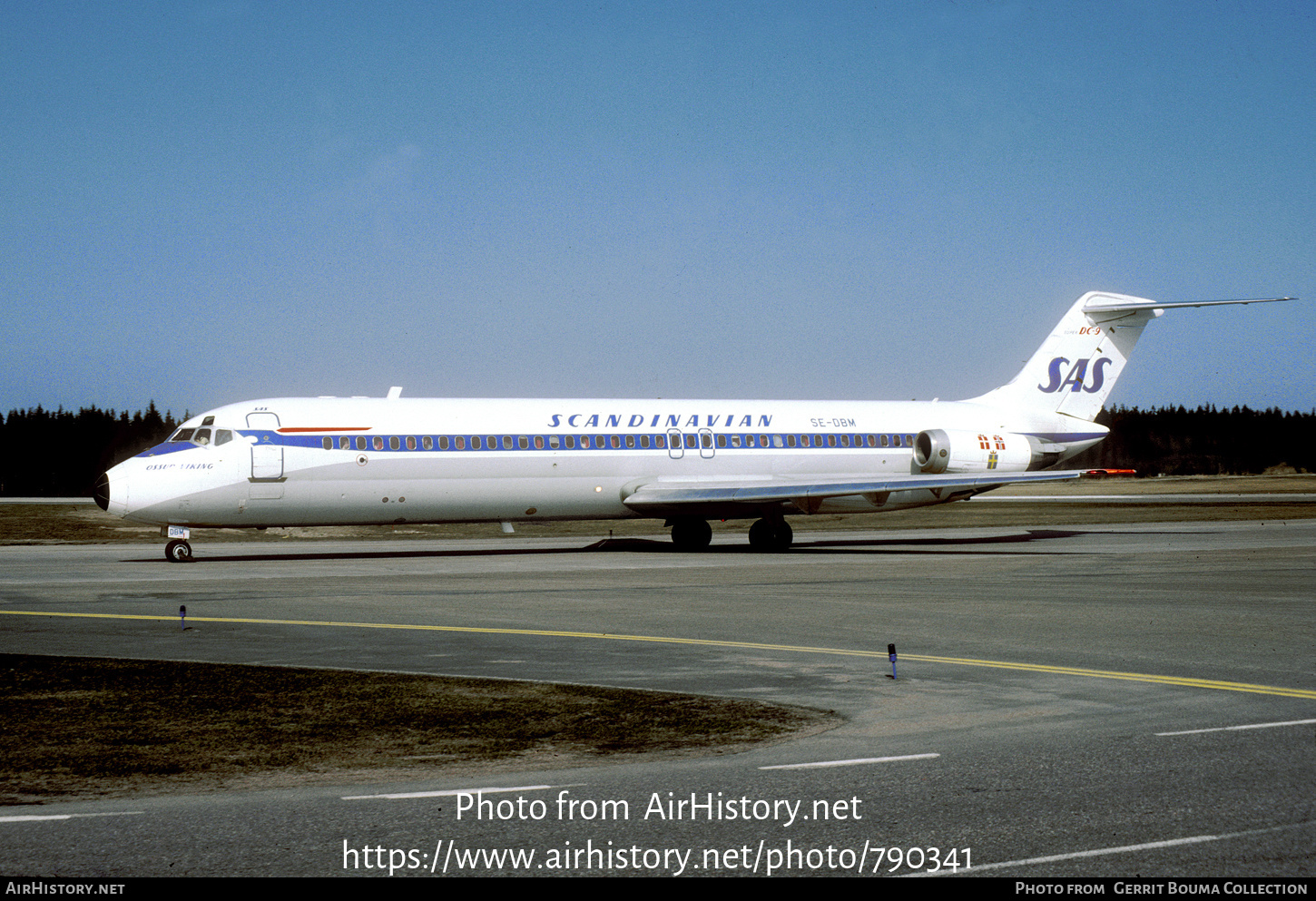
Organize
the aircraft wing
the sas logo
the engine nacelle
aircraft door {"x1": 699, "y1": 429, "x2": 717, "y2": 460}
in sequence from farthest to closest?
the sas logo → the engine nacelle → aircraft door {"x1": 699, "y1": 429, "x2": 717, "y2": 460} → the aircraft wing

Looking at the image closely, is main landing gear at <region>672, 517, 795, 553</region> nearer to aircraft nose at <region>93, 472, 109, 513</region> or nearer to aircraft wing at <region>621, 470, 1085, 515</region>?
aircraft wing at <region>621, 470, 1085, 515</region>

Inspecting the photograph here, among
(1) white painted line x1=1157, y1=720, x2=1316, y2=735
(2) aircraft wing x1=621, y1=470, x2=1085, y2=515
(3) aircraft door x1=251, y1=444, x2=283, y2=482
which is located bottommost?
(1) white painted line x1=1157, y1=720, x2=1316, y2=735

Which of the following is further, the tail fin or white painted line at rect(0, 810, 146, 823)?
the tail fin

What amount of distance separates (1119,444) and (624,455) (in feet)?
481

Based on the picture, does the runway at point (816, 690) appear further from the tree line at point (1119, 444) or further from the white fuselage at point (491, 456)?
the tree line at point (1119, 444)

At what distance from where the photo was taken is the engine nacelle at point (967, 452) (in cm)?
3797

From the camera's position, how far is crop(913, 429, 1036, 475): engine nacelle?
125 feet

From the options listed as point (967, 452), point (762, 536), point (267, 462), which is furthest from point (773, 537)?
point (267, 462)

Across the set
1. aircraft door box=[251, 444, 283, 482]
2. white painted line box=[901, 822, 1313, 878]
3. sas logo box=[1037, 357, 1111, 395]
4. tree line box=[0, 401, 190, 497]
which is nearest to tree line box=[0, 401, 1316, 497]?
tree line box=[0, 401, 190, 497]

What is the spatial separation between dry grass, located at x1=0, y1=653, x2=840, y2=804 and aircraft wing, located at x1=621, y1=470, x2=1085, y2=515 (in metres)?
20.9

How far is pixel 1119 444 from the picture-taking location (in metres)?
166

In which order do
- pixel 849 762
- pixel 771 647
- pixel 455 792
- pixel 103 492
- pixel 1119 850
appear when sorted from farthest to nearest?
pixel 103 492 → pixel 771 647 → pixel 849 762 → pixel 455 792 → pixel 1119 850

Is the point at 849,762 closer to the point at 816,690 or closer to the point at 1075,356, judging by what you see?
the point at 816,690
